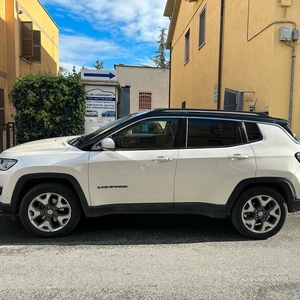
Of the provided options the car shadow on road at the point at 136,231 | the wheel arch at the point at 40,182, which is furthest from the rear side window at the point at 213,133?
the wheel arch at the point at 40,182

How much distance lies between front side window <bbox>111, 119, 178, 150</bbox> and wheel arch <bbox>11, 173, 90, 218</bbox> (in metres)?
0.73

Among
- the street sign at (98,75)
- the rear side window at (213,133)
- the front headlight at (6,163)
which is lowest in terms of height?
the front headlight at (6,163)

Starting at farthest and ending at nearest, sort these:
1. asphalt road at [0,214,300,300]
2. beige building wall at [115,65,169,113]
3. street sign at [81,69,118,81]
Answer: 1. beige building wall at [115,65,169,113]
2. street sign at [81,69,118,81]
3. asphalt road at [0,214,300,300]

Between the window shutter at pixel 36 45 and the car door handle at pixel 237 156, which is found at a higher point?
the window shutter at pixel 36 45

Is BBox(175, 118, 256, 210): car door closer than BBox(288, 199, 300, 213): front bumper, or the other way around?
BBox(175, 118, 256, 210): car door

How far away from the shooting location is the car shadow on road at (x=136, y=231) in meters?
3.95

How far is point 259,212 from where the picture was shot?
13.4 ft

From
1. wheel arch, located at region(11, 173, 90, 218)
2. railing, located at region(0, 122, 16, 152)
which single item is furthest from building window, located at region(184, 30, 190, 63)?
wheel arch, located at region(11, 173, 90, 218)

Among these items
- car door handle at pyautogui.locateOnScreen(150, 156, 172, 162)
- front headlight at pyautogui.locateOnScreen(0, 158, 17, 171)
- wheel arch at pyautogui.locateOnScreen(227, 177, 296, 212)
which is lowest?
wheel arch at pyautogui.locateOnScreen(227, 177, 296, 212)

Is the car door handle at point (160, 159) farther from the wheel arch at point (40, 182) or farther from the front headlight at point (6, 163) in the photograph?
the front headlight at point (6, 163)

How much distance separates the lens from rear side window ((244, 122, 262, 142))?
4094mm

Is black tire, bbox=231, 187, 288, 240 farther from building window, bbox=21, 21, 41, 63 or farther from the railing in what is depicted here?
building window, bbox=21, 21, 41, 63

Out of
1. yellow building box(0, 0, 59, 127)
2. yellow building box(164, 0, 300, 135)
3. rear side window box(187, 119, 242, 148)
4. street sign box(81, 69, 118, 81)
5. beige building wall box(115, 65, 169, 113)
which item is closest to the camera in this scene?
rear side window box(187, 119, 242, 148)

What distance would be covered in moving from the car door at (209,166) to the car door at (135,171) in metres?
0.15
